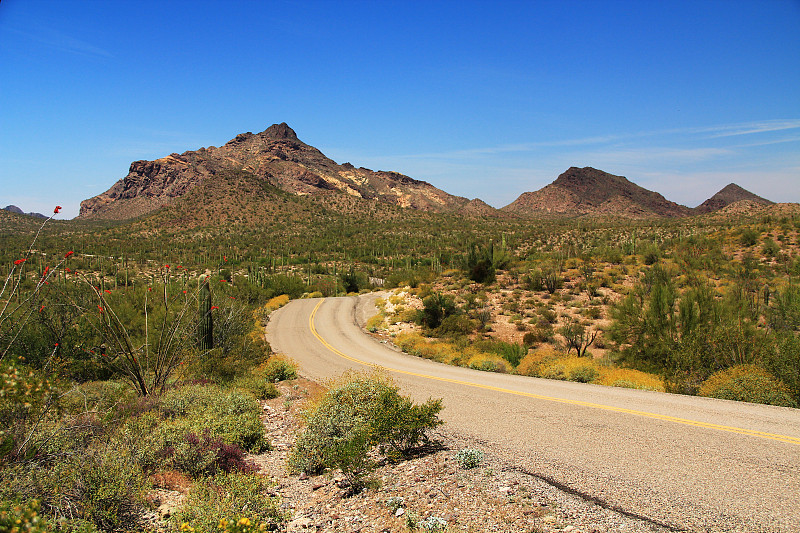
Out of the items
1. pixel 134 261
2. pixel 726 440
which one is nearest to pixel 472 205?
pixel 134 261

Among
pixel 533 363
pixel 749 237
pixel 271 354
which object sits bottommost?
pixel 271 354

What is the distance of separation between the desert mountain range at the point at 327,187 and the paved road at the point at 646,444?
117274 millimetres

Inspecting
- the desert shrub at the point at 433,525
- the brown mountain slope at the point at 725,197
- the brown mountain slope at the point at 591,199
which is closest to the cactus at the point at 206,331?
the desert shrub at the point at 433,525

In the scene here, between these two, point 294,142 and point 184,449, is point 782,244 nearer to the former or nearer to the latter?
point 184,449

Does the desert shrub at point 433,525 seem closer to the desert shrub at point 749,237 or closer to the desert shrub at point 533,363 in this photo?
the desert shrub at point 533,363

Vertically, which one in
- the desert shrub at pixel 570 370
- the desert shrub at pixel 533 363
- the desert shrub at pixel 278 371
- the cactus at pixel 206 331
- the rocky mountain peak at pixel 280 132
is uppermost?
the rocky mountain peak at pixel 280 132

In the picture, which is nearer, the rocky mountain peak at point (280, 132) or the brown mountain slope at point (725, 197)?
the brown mountain slope at point (725, 197)

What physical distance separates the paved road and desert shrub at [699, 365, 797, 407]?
775mm

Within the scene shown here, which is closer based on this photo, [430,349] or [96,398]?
[96,398]

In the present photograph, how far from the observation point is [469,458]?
289 inches

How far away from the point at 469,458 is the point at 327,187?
128323 millimetres

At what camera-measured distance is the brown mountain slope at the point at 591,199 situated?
446 ft

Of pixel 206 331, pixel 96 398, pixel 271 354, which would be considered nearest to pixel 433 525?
pixel 96 398

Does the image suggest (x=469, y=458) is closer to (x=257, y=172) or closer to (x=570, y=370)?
(x=570, y=370)
